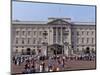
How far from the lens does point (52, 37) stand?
10.8 feet

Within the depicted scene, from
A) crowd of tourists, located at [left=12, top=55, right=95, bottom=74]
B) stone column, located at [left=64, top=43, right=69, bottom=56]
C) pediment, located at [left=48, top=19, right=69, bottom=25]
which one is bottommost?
crowd of tourists, located at [left=12, top=55, right=95, bottom=74]

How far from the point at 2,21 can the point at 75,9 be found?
3.50 ft

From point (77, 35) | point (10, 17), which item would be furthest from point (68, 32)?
point (10, 17)

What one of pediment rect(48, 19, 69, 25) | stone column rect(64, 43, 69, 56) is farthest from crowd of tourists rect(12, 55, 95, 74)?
pediment rect(48, 19, 69, 25)

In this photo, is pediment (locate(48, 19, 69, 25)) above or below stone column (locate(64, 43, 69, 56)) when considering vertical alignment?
above

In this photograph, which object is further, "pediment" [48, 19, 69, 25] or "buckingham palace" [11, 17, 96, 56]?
"pediment" [48, 19, 69, 25]

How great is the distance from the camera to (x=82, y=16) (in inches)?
137

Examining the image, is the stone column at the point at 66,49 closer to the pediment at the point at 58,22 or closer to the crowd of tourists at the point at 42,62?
the crowd of tourists at the point at 42,62

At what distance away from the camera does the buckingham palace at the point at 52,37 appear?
3.14 meters

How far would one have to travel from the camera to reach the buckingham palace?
3143 millimetres

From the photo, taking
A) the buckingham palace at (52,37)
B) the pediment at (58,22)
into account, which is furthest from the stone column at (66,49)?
the pediment at (58,22)

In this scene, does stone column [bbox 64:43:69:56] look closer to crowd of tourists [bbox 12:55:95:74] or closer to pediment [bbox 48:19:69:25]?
crowd of tourists [bbox 12:55:95:74]

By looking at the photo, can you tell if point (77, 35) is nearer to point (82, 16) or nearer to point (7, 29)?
point (82, 16)

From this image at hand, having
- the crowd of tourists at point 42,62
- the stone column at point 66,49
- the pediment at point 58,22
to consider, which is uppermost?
the pediment at point 58,22
